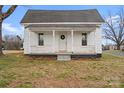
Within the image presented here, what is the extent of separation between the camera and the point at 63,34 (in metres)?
21.5

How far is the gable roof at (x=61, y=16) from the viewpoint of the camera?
21.5m

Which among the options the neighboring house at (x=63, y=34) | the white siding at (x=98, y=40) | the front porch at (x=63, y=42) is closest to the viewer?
the neighboring house at (x=63, y=34)

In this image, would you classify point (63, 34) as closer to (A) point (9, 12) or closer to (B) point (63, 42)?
(B) point (63, 42)

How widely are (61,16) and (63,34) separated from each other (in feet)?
Answer: 5.48

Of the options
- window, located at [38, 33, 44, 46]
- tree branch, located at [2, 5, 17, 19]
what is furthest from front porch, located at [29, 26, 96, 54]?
tree branch, located at [2, 5, 17, 19]

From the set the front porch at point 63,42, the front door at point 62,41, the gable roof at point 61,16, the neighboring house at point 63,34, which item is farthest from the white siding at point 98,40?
the front door at point 62,41

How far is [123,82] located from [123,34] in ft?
47.4

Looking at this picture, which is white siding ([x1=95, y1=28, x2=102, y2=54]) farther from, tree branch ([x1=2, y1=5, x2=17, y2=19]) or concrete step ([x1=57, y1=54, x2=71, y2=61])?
tree branch ([x1=2, y1=5, x2=17, y2=19])

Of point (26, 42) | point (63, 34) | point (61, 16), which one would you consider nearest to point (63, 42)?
point (63, 34)

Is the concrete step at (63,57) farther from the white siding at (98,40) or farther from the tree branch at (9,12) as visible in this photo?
the tree branch at (9,12)

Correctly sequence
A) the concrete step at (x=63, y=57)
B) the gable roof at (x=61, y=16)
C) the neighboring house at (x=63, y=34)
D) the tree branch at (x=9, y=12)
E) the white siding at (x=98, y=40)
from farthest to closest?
the gable roof at (x=61, y=16) → the white siding at (x=98, y=40) → the neighboring house at (x=63, y=34) → the concrete step at (x=63, y=57) → the tree branch at (x=9, y=12)
